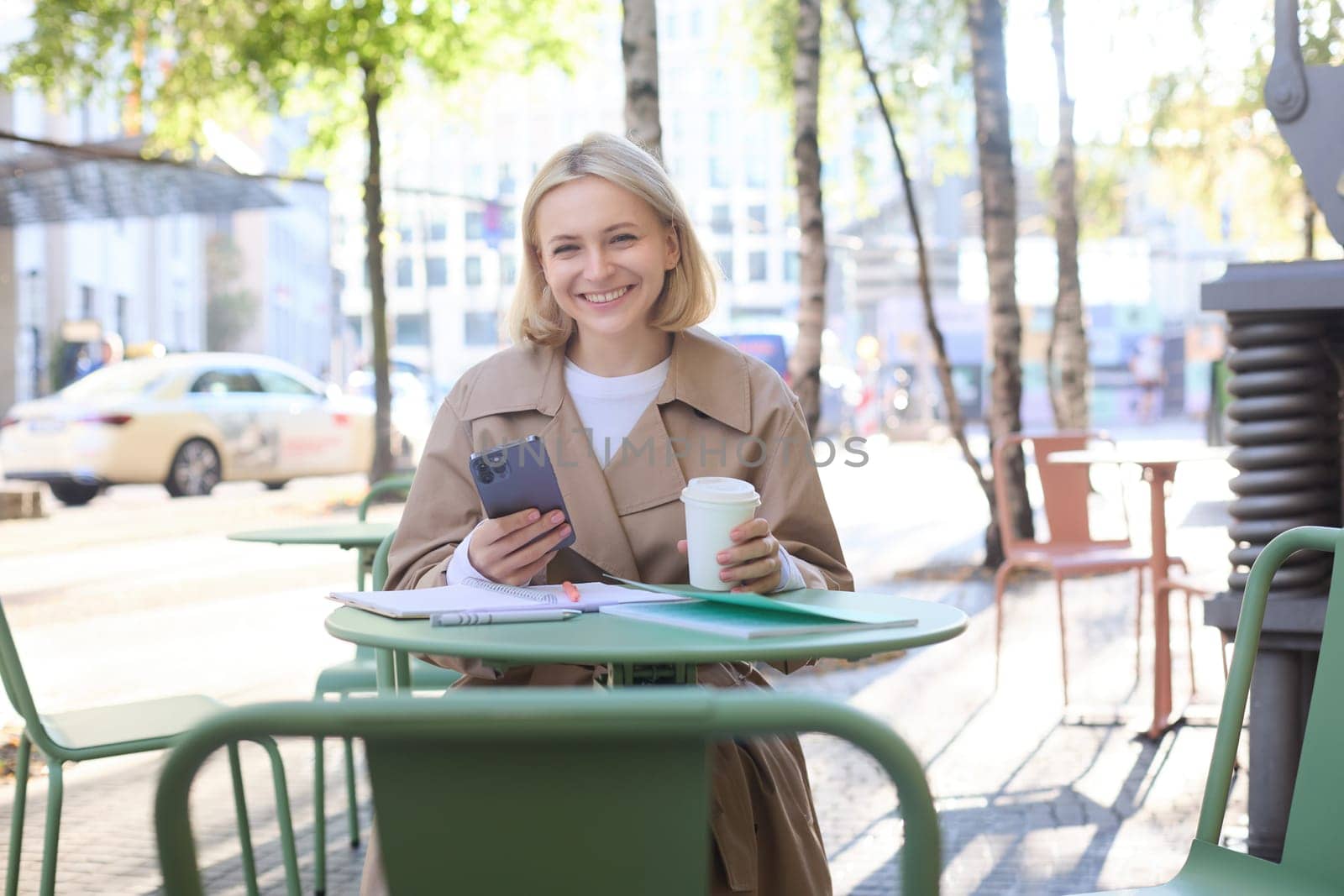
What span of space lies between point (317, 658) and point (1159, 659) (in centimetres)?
396

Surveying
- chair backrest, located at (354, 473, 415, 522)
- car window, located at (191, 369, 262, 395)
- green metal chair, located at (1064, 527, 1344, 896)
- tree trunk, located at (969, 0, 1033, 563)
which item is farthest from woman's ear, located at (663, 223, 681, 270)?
car window, located at (191, 369, 262, 395)

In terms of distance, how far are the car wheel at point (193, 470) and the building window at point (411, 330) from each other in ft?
230

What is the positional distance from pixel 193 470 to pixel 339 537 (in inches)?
533

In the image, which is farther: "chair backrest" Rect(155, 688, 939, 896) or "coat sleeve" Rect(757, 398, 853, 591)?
"coat sleeve" Rect(757, 398, 853, 591)

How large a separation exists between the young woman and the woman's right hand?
0.46ft

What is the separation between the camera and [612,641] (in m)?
1.97

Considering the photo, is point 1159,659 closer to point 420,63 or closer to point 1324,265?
point 1324,265

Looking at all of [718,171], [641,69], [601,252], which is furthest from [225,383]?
[718,171]

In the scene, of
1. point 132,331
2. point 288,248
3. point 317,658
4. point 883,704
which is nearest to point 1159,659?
point 883,704

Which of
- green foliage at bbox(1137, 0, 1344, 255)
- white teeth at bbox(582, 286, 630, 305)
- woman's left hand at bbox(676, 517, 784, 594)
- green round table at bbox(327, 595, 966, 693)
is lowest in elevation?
green round table at bbox(327, 595, 966, 693)

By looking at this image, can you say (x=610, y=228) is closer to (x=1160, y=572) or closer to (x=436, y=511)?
(x=436, y=511)

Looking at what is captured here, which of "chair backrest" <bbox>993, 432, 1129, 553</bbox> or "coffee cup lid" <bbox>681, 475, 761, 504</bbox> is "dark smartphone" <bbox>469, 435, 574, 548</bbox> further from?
"chair backrest" <bbox>993, 432, 1129, 553</bbox>

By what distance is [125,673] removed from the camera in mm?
6859

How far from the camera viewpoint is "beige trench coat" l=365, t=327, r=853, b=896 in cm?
262
